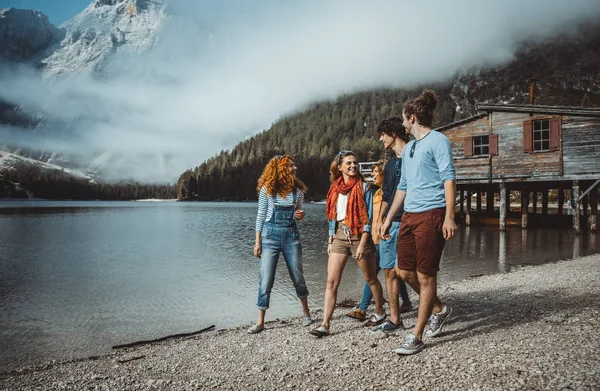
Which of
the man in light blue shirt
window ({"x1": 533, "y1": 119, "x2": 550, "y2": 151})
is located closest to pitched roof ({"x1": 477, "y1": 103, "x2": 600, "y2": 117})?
window ({"x1": 533, "y1": 119, "x2": 550, "y2": 151})

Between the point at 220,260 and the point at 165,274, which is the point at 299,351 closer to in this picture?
the point at 165,274

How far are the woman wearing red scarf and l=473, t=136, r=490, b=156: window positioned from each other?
Answer: 23374 millimetres

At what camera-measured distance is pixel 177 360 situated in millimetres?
4727

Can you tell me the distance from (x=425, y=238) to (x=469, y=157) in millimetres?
24296

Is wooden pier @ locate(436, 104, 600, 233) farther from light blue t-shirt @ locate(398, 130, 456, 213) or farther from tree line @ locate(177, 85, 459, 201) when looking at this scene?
tree line @ locate(177, 85, 459, 201)

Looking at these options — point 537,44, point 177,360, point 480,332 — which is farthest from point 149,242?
point 537,44

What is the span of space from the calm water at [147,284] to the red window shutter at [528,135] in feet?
17.5

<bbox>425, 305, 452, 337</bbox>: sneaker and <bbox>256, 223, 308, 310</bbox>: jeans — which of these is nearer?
<bbox>425, 305, 452, 337</bbox>: sneaker

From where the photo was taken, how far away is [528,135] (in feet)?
75.7

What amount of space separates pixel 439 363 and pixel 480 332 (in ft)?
4.35

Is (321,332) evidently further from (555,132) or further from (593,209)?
(593,209)

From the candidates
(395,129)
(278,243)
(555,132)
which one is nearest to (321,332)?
(278,243)

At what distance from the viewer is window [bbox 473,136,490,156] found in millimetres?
25328

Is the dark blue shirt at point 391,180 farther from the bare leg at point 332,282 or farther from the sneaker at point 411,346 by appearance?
the sneaker at point 411,346
